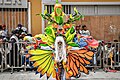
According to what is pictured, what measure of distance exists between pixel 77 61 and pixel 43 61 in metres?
0.79

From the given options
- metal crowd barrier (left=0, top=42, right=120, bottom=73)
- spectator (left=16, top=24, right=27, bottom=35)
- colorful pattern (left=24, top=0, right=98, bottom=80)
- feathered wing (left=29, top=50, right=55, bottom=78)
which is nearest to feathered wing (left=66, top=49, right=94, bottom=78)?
colorful pattern (left=24, top=0, right=98, bottom=80)

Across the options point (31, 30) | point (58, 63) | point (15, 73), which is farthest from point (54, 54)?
point (31, 30)

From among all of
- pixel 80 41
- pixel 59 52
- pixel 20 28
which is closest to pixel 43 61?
pixel 59 52

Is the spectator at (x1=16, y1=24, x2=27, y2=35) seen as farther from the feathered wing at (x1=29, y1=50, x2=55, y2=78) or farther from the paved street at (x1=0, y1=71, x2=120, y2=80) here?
the feathered wing at (x1=29, y1=50, x2=55, y2=78)

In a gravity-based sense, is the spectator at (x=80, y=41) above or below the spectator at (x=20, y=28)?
below

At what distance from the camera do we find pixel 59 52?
6723 millimetres

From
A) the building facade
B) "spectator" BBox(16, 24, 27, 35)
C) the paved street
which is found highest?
the building facade

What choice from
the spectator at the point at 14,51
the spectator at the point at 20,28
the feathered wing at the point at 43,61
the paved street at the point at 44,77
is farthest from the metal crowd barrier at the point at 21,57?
the feathered wing at the point at 43,61

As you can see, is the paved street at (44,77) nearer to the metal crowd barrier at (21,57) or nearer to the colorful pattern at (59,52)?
the metal crowd barrier at (21,57)

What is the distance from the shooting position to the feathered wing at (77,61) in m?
6.83

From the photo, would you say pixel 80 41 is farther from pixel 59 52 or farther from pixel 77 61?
pixel 59 52

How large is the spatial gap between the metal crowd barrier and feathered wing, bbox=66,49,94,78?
13.0 feet

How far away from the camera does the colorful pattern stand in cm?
673

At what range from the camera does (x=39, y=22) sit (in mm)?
13328
